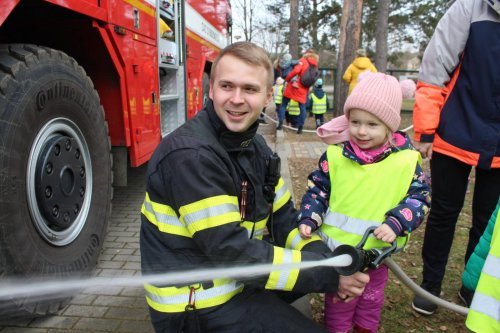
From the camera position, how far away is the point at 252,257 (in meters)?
1.69

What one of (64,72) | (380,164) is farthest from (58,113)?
(380,164)

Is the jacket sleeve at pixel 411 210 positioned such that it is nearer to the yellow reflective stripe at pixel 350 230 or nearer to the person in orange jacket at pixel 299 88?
the yellow reflective stripe at pixel 350 230

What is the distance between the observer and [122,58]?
319 centimetres

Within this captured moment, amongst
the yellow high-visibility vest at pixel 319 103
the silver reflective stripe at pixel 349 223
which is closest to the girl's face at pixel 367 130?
the silver reflective stripe at pixel 349 223

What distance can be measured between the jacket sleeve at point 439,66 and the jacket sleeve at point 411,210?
21.2 inches

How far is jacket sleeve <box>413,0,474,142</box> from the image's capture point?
95.4 inches

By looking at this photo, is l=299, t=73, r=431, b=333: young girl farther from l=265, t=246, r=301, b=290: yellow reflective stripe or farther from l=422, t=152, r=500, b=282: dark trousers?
l=422, t=152, r=500, b=282: dark trousers

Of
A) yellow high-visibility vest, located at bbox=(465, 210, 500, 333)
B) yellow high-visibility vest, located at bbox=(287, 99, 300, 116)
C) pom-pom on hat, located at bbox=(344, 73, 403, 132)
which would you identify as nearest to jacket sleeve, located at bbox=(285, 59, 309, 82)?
yellow high-visibility vest, located at bbox=(287, 99, 300, 116)

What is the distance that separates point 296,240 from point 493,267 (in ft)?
3.00

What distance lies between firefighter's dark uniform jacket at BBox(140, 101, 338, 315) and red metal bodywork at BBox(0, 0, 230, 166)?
4.10 ft

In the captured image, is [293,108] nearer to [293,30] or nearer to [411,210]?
[411,210]

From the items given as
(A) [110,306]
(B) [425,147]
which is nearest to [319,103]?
(B) [425,147]

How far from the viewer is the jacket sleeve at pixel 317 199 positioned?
215 centimetres

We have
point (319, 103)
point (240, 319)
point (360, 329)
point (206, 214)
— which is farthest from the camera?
point (319, 103)
